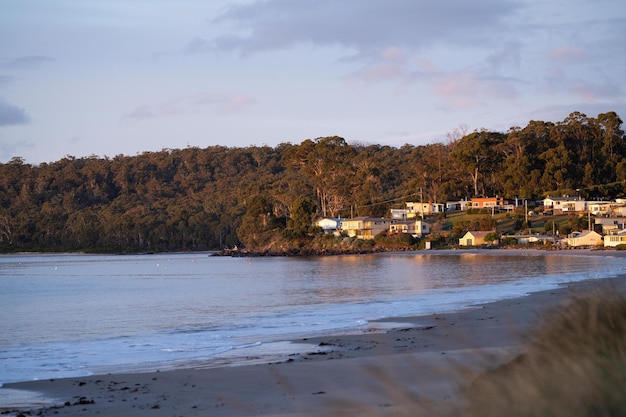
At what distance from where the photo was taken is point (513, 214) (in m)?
84.7

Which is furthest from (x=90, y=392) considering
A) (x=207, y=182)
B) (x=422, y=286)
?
(x=207, y=182)

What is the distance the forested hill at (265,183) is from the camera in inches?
3748

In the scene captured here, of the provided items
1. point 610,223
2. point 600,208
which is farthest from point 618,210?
point 610,223

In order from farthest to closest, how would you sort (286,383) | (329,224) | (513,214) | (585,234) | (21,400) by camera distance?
1. (329,224)
2. (513,214)
3. (585,234)
4. (286,383)
5. (21,400)

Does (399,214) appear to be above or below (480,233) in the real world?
above

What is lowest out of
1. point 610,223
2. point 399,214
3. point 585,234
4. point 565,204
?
point 585,234

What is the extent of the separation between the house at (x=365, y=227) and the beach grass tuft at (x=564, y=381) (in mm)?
85340

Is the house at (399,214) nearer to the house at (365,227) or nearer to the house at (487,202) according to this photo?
the house at (365,227)

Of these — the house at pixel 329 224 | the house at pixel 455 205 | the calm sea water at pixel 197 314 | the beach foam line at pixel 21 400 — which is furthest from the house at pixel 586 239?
the beach foam line at pixel 21 400

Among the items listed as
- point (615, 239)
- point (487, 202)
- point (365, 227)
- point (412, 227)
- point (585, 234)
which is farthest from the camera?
point (365, 227)

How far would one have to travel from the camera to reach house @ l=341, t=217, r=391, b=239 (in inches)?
3561

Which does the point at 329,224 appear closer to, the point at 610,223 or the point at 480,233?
the point at 480,233

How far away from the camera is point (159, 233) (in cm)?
12600

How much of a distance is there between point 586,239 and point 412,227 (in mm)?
21505
